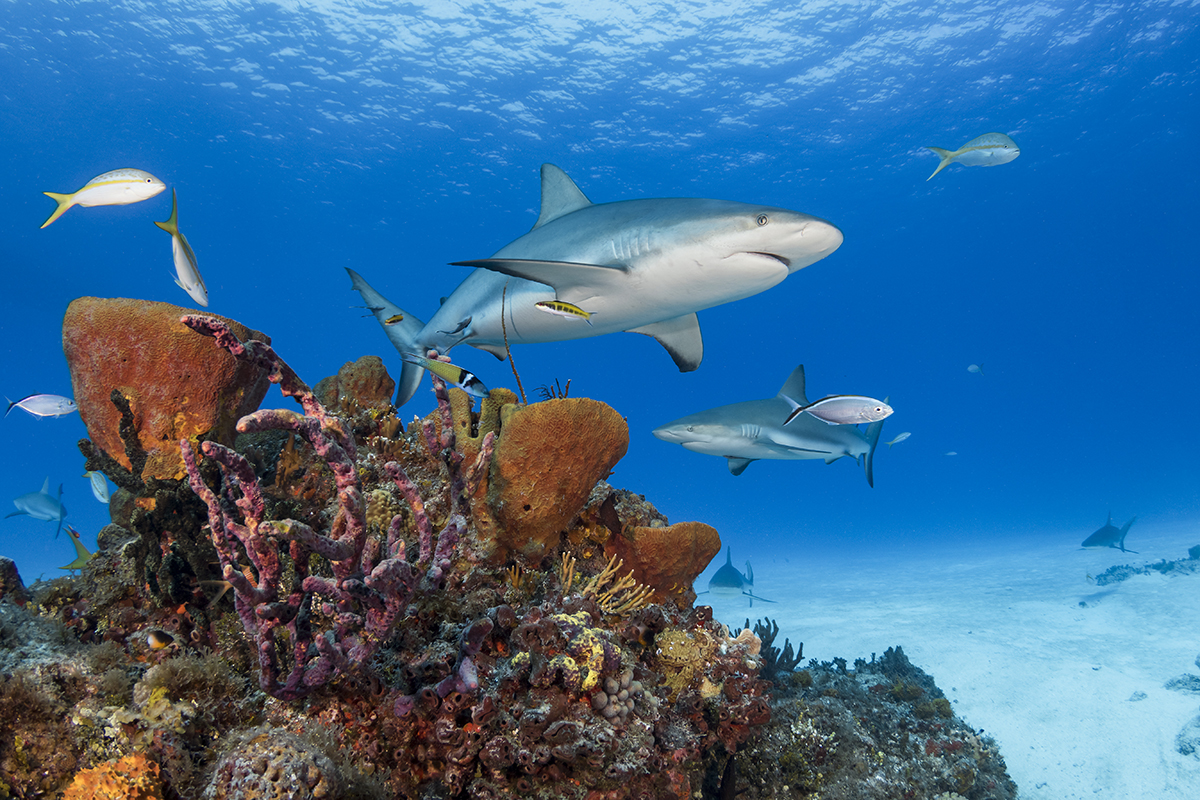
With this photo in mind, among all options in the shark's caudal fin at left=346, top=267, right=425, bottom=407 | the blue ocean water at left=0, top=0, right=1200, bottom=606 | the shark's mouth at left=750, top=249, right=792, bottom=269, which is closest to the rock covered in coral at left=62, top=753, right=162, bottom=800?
the shark's caudal fin at left=346, top=267, right=425, bottom=407

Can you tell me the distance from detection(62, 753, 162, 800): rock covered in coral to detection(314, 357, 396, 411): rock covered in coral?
3332 mm

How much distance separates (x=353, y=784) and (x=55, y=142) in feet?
208

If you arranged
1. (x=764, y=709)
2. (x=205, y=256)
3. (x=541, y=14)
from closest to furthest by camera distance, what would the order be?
(x=764, y=709)
(x=541, y=14)
(x=205, y=256)

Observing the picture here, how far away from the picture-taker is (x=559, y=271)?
13.2 feet

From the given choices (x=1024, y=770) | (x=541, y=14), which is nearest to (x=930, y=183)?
(x=541, y=14)

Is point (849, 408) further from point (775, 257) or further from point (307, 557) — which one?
point (307, 557)

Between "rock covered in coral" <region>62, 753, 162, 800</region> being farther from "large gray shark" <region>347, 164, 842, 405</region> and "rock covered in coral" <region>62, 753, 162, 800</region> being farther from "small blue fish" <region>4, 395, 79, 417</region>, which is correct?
"small blue fish" <region>4, 395, 79, 417</region>

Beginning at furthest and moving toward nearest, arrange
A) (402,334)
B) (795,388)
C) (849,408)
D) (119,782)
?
(795,388), (402,334), (849,408), (119,782)

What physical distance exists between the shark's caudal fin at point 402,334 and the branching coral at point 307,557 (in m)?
3.17

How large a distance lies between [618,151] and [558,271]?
47.3 m

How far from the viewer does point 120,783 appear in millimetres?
1876

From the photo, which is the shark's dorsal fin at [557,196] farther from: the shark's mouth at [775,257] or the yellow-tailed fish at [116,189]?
the yellow-tailed fish at [116,189]

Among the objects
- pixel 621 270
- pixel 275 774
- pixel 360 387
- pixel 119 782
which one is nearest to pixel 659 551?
pixel 621 270

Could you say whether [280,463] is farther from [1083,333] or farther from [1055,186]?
[1083,333]
